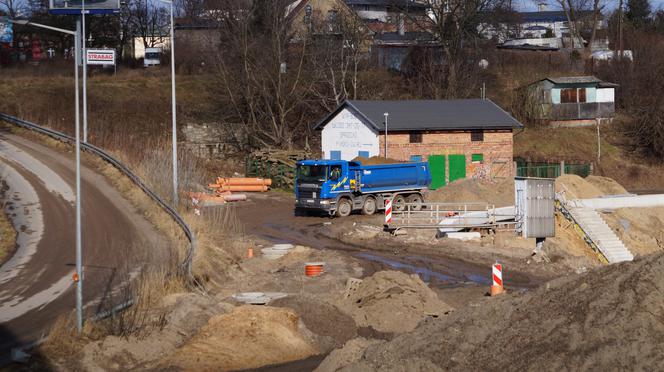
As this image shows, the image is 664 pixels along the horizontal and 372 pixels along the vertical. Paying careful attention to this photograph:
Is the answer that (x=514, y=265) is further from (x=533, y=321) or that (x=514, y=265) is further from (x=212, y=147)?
(x=212, y=147)

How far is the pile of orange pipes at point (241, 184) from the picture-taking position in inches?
1869

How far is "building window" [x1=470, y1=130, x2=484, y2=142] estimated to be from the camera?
162ft

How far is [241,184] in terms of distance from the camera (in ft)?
158

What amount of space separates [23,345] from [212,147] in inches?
1715

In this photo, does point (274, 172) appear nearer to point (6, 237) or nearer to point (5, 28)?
point (5, 28)

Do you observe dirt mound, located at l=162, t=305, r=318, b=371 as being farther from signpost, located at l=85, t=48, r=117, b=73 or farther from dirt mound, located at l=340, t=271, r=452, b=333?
signpost, located at l=85, t=48, r=117, b=73

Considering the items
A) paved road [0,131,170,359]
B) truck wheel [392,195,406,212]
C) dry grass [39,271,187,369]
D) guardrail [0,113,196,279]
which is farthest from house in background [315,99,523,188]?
dry grass [39,271,187,369]

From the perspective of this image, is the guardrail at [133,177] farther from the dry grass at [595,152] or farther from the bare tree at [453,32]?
the bare tree at [453,32]

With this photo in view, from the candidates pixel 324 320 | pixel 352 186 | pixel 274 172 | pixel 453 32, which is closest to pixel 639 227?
pixel 352 186

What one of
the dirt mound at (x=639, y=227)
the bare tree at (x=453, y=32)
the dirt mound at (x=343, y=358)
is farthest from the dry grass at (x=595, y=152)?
the dirt mound at (x=343, y=358)

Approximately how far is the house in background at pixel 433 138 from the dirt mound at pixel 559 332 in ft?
111

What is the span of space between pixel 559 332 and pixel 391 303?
317 inches

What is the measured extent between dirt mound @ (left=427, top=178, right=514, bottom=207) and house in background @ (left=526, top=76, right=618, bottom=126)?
1011 inches

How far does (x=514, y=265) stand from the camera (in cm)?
2883
